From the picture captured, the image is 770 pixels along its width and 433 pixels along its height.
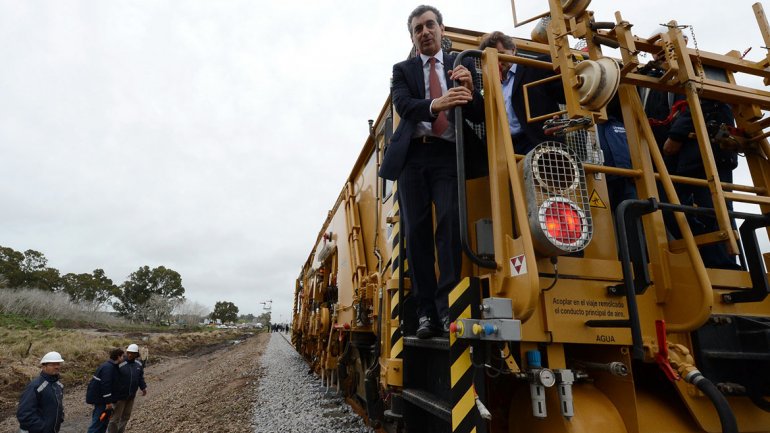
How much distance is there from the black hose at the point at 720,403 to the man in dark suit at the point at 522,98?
1.45 metres

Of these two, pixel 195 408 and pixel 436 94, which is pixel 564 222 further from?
pixel 195 408

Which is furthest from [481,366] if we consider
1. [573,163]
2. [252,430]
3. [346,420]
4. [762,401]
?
[252,430]

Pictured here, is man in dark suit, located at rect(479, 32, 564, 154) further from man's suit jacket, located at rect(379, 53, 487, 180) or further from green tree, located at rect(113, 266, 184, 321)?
green tree, located at rect(113, 266, 184, 321)

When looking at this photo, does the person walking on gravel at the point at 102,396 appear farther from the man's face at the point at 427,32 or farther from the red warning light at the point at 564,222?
the red warning light at the point at 564,222

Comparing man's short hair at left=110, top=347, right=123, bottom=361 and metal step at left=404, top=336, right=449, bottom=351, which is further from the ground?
metal step at left=404, top=336, right=449, bottom=351

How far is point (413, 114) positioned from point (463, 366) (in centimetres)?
151

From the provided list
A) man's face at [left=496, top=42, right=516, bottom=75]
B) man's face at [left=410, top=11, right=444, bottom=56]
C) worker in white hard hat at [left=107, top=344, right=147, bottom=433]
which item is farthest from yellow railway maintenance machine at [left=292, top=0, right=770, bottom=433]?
worker in white hard hat at [left=107, top=344, right=147, bottom=433]

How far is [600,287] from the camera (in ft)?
7.20

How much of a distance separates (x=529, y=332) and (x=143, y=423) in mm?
9782

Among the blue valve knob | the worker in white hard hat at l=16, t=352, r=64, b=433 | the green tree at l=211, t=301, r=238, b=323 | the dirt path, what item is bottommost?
the dirt path

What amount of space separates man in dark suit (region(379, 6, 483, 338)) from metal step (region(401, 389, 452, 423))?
13.7 inches

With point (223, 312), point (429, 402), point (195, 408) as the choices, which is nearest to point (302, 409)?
point (195, 408)

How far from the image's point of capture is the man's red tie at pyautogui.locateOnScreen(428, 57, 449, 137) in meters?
2.84

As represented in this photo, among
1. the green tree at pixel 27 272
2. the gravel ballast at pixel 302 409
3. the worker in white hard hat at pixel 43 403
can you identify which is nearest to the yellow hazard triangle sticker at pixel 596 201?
the gravel ballast at pixel 302 409
